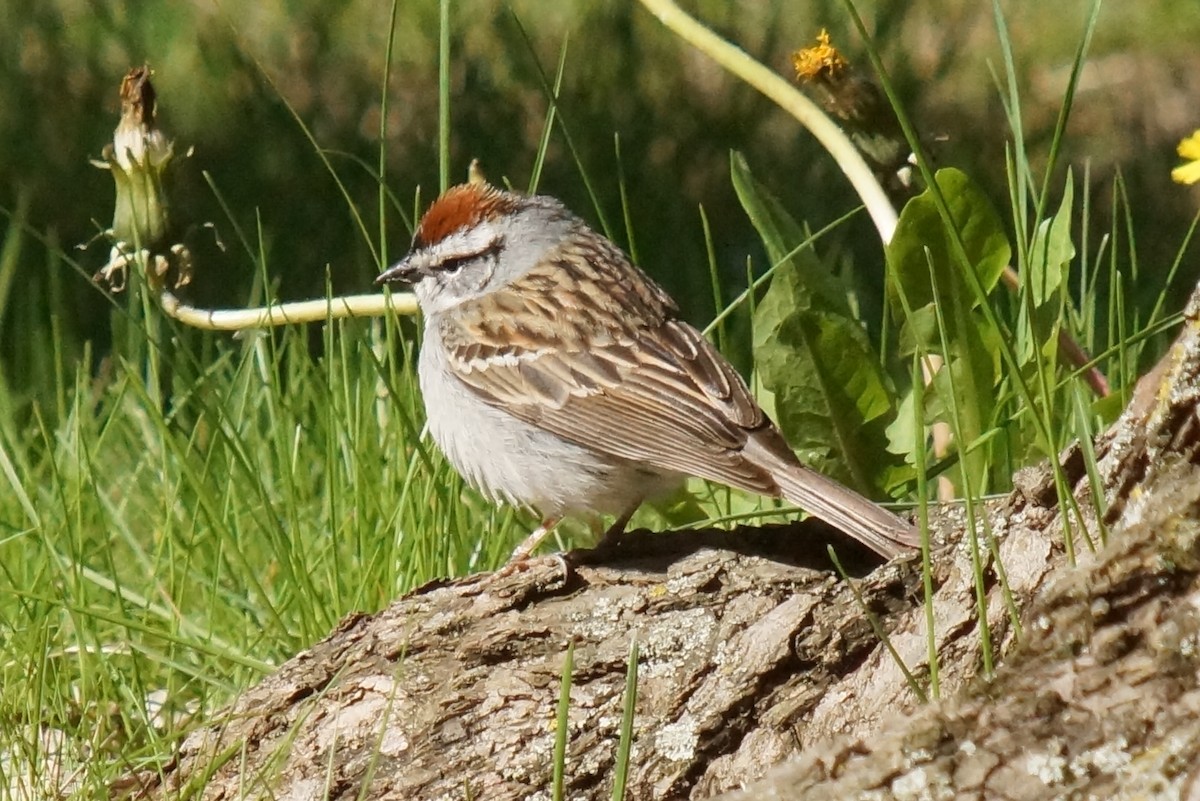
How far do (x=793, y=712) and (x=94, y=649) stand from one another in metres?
1.38

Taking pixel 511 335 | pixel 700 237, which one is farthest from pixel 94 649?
pixel 700 237

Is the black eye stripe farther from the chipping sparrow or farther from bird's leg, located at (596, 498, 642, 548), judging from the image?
bird's leg, located at (596, 498, 642, 548)

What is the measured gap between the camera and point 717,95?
7.50 metres

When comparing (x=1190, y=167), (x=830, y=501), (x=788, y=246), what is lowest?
(x=830, y=501)

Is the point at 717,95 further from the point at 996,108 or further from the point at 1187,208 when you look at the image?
the point at 1187,208

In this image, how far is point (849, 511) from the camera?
3129 mm

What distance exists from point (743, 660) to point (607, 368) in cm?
142

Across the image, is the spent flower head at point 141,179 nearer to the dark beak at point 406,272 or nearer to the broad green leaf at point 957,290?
the dark beak at point 406,272

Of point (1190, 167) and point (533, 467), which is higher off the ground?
point (1190, 167)

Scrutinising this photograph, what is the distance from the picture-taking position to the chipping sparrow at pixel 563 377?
3691 millimetres

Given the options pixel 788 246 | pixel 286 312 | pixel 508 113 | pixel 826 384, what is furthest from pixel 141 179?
pixel 508 113

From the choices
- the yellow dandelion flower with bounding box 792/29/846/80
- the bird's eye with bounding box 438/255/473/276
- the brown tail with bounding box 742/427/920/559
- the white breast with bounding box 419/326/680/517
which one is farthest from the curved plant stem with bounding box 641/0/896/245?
the bird's eye with bounding box 438/255/473/276

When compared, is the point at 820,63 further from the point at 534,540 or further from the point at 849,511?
the point at 534,540

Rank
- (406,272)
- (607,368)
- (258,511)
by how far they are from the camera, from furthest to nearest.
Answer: (406,272) → (607,368) → (258,511)
